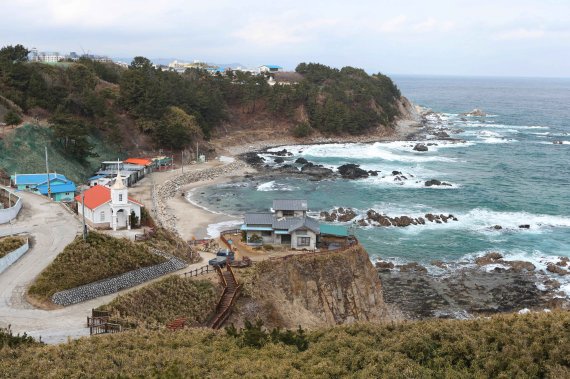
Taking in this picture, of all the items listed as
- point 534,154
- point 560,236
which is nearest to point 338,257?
point 560,236

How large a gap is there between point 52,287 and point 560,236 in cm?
3856

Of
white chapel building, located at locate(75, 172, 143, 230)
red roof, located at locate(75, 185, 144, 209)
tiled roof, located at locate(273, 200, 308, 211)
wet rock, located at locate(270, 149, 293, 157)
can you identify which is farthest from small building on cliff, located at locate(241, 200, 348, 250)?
wet rock, located at locate(270, 149, 293, 157)

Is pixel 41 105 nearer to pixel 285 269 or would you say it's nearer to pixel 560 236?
pixel 285 269

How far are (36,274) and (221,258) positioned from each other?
9689mm

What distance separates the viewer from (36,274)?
75.6 feet

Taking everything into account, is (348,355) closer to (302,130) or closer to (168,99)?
(168,99)

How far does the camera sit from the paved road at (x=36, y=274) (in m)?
19.3

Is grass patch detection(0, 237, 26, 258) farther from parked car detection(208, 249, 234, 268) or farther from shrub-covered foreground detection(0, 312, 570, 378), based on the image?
shrub-covered foreground detection(0, 312, 570, 378)

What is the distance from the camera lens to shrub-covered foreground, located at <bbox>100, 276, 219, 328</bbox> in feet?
69.4

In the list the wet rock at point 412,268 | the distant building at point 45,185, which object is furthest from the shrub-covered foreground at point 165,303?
the distant building at point 45,185

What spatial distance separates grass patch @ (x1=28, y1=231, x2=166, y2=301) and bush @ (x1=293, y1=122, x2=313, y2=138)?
6175 centimetres

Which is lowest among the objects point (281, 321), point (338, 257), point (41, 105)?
point (281, 321)

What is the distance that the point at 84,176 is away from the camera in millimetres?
49562

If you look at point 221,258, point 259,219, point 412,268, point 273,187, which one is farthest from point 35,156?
point 412,268
